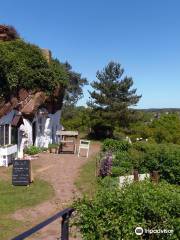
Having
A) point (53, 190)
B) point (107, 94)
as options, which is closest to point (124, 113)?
point (107, 94)

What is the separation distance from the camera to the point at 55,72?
2750 centimetres

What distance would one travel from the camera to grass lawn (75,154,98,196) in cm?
1470

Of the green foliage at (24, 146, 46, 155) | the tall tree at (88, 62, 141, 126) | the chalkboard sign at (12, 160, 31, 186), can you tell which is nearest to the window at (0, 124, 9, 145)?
the green foliage at (24, 146, 46, 155)

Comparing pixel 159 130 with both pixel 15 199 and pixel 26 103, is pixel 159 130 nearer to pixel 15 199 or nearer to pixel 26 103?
pixel 26 103

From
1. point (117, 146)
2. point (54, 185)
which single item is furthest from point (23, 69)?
point (54, 185)

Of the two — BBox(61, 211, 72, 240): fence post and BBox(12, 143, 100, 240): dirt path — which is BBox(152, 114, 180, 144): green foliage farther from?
BBox(61, 211, 72, 240): fence post

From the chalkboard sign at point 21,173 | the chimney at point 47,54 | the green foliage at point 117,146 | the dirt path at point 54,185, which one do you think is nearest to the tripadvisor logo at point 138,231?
the dirt path at point 54,185

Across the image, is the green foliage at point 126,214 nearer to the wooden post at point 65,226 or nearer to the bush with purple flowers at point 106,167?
the wooden post at point 65,226

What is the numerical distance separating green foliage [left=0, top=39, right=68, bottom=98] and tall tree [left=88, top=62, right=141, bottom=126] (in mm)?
11999

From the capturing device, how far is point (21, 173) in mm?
15508

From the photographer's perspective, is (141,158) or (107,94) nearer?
(141,158)

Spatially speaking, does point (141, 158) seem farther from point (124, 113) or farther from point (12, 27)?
point (124, 113)

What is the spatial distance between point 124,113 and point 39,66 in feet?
46.7

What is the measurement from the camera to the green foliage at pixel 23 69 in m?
23.5
